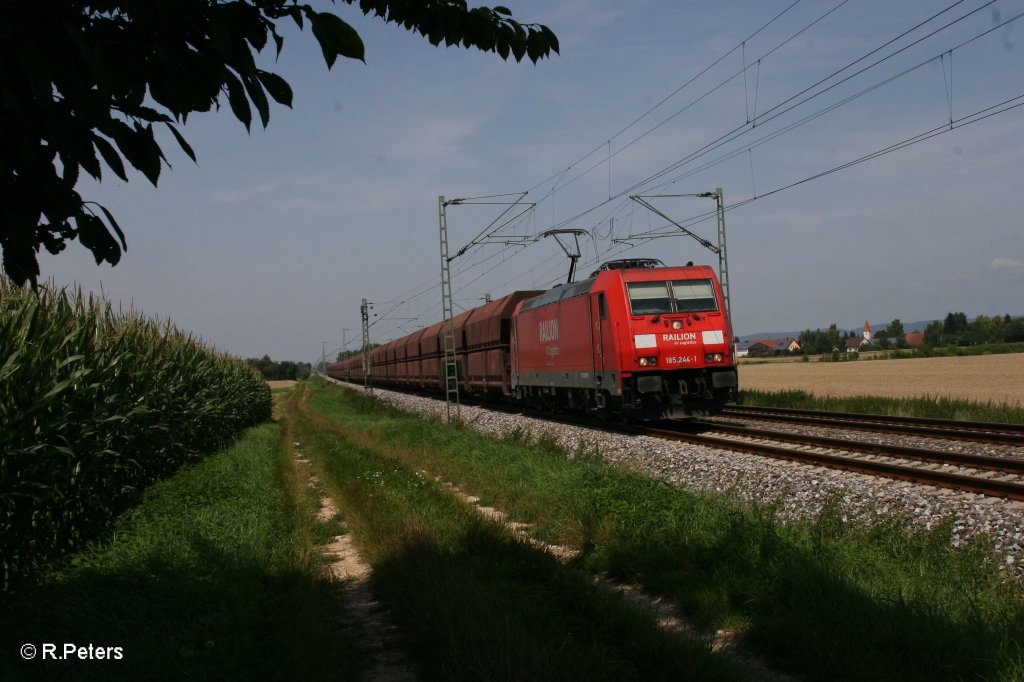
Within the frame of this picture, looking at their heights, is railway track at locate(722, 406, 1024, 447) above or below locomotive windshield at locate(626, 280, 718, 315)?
below

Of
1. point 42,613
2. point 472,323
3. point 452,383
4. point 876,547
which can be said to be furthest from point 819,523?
point 452,383

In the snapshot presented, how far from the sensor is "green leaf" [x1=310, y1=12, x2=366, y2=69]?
2500mm

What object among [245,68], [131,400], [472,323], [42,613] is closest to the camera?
[245,68]

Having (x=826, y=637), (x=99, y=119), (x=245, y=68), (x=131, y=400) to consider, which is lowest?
(x=826, y=637)

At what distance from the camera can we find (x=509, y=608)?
18.0ft

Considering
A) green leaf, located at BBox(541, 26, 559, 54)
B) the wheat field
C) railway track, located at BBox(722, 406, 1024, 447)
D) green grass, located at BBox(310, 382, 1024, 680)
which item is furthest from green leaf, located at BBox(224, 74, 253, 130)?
the wheat field

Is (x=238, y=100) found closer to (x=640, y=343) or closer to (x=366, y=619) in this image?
(x=366, y=619)

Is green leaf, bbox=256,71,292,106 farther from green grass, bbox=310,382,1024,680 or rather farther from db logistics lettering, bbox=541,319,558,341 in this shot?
db logistics lettering, bbox=541,319,558,341

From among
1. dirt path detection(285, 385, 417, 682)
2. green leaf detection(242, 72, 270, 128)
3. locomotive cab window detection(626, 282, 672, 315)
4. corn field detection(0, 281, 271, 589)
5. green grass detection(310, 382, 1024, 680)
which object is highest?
locomotive cab window detection(626, 282, 672, 315)

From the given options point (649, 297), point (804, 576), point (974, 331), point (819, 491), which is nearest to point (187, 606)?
point (804, 576)

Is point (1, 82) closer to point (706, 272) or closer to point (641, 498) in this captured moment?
point (641, 498)

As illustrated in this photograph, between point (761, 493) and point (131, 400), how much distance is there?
840 centimetres

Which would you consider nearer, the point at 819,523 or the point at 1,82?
the point at 1,82

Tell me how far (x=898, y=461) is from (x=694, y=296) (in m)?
6.68
